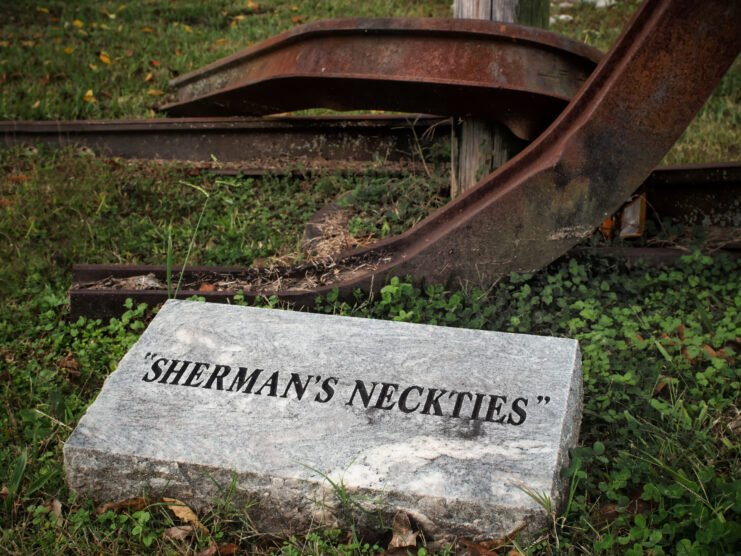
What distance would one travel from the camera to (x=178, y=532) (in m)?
2.15

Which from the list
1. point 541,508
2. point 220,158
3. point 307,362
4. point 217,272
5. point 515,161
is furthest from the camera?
point 220,158

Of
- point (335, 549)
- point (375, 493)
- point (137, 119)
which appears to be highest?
point (137, 119)

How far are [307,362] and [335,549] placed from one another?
635 mm

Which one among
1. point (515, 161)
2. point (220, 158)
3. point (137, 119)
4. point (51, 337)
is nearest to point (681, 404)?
point (515, 161)

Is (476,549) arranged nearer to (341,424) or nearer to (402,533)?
(402,533)

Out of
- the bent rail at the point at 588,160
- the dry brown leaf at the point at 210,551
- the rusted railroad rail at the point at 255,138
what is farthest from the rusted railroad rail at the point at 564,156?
the dry brown leaf at the point at 210,551

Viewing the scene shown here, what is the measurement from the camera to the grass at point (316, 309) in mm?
2148

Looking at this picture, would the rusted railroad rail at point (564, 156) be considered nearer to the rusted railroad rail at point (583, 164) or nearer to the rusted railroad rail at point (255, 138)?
the rusted railroad rail at point (583, 164)

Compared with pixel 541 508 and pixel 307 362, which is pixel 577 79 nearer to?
pixel 307 362

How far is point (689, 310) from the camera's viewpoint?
322cm

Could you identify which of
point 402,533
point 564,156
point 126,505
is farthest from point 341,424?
point 564,156

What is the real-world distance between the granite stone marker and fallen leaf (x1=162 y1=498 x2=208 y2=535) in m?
0.03

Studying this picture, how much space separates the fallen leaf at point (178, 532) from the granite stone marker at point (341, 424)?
0.08m

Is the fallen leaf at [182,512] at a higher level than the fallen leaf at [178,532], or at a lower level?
higher
